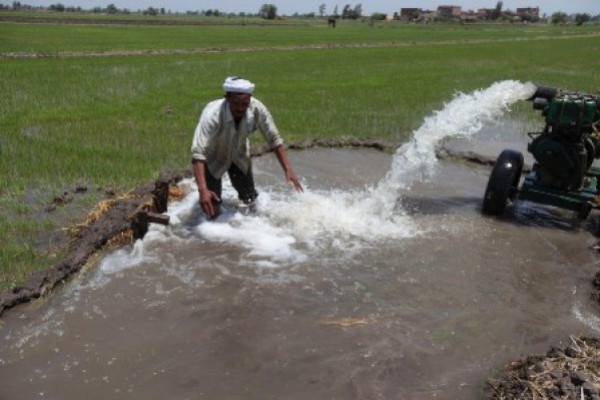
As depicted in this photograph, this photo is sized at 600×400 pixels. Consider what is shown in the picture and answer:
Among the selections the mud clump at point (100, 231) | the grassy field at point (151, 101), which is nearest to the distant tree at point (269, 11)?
the grassy field at point (151, 101)

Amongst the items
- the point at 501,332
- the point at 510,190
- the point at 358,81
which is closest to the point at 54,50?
the point at 358,81

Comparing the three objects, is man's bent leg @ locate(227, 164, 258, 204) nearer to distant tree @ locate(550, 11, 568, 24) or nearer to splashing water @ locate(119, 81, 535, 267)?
splashing water @ locate(119, 81, 535, 267)

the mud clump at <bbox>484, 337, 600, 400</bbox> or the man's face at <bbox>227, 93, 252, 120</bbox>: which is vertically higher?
the man's face at <bbox>227, 93, 252, 120</bbox>

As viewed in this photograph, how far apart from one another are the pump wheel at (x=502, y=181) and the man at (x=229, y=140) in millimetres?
1944

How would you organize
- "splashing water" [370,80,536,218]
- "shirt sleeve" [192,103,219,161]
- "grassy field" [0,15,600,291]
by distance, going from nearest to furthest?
"shirt sleeve" [192,103,219,161], "splashing water" [370,80,536,218], "grassy field" [0,15,600,291]

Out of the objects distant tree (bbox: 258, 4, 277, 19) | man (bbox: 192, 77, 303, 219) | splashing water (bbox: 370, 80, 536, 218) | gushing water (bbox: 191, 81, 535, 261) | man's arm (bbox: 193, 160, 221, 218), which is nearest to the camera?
man's arm (bbox: 193, 160, 221, 218)

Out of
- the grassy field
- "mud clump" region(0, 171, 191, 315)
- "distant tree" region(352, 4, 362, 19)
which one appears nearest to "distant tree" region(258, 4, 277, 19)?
"distant tree" region(352, 4, 362, 19)

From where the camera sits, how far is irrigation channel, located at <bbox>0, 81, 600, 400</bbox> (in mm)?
3088

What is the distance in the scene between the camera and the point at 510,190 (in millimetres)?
5707

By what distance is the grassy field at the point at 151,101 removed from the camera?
20.2 ft

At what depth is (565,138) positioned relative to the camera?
212 inches

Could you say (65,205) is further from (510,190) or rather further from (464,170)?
(464,170)

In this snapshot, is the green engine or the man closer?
the man

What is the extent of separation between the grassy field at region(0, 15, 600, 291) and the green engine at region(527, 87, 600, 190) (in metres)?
3.59
